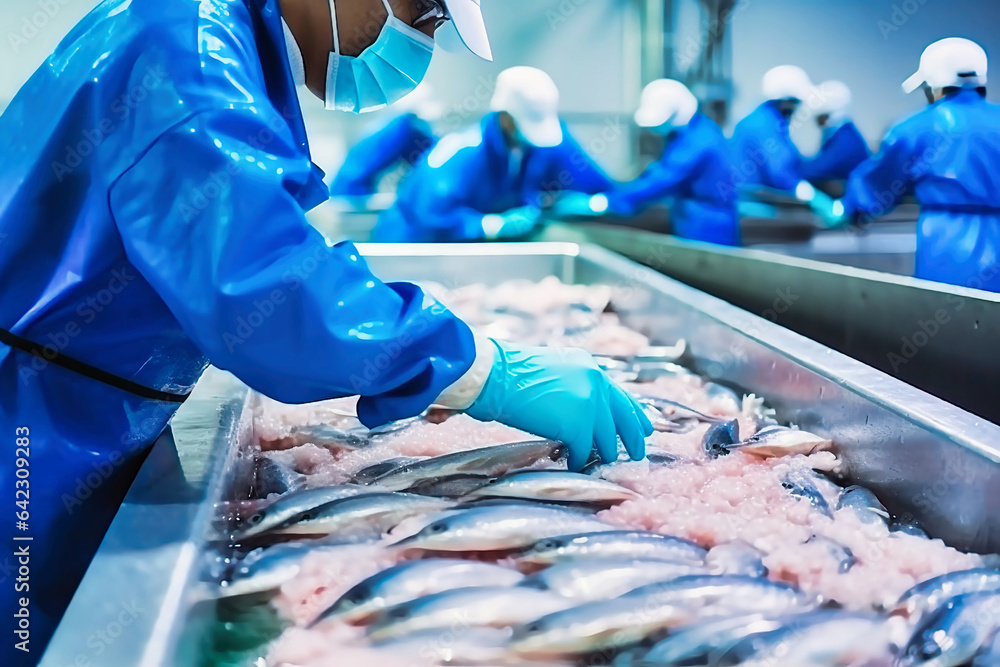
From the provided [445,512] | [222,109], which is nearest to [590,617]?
[445,512]

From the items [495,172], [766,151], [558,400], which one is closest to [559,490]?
[558,400]

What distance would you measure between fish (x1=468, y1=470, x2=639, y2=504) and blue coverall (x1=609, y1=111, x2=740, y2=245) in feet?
17.5

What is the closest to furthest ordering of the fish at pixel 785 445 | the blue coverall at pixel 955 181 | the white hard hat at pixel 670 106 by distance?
the fish at pixel 785 445 < the blue coverall at pixel 955 181 < the white hard hat at pixel 670 106

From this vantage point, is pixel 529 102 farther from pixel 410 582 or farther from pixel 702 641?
pixel 702 641

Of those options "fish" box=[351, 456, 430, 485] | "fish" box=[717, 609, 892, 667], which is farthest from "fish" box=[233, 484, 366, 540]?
"fish" box=[717, 609, 892, 667]

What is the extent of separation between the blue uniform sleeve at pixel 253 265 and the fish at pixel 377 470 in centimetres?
33

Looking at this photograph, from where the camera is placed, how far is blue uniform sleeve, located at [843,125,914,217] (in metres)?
4.89

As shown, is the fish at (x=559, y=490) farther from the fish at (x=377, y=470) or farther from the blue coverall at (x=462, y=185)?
the blue coverall at (x=462, y=185)

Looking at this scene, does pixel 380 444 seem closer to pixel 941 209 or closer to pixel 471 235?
pixel 471 235

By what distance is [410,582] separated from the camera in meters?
1.01

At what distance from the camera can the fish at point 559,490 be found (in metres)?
1.32

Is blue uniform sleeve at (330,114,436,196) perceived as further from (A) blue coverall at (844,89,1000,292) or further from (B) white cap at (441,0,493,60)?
(B) white cap at (441,0,493,60)

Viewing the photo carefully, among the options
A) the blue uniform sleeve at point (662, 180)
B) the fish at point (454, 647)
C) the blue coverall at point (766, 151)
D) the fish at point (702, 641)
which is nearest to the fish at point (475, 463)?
the fish at point (454, 647)

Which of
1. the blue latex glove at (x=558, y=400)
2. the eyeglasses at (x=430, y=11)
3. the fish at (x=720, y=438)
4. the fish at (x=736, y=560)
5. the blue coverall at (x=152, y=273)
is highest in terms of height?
the eyeglasses at (x=430, y=11)
